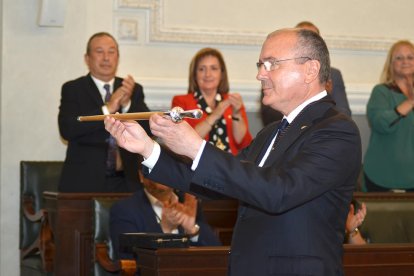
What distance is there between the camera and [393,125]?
263 inches

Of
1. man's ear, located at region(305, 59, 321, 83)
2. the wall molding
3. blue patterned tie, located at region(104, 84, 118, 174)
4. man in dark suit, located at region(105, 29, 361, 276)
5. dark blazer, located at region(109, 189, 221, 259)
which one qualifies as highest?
the wall molding

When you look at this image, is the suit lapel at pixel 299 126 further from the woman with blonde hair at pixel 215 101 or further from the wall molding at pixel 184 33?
the wall molding at pixel 184 33

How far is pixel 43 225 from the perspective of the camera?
605cm

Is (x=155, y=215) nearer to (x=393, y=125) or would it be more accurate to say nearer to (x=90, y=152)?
(x=90, y=152)

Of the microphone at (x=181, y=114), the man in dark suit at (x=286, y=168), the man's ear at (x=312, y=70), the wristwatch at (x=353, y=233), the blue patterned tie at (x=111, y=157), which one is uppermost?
the man's ear at (x=312, y=70)

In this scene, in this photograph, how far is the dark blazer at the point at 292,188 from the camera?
2648mm

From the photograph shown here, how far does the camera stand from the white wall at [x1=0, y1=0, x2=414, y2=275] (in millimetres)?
7230

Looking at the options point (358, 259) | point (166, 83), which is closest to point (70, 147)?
point (166, 83)

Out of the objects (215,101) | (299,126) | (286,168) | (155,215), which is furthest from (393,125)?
(286,168)

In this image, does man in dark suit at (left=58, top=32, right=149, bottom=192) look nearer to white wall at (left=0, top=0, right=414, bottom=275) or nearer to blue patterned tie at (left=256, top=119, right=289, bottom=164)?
white wall at (left=0, top=0, right=414, bottom=275)

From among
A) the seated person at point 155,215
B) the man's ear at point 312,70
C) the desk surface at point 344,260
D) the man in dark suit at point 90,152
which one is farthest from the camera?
the man in dark suit at point 90,152

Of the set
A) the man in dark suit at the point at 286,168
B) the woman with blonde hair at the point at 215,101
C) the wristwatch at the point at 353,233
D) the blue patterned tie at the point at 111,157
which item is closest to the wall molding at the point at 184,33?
the woman with blonde hair at the point at 215,101

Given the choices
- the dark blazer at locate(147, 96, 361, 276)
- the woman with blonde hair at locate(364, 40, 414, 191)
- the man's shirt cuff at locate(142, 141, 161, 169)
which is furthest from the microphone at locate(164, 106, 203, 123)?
the woman with blonde hair at locate(364, 40, 414, 191)

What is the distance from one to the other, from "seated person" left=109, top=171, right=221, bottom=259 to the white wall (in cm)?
237
